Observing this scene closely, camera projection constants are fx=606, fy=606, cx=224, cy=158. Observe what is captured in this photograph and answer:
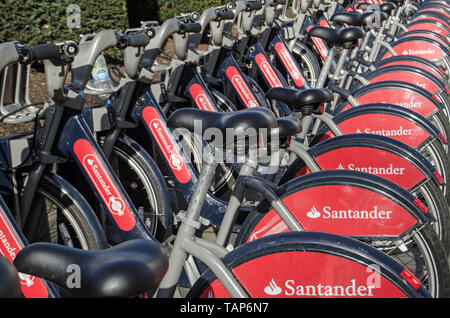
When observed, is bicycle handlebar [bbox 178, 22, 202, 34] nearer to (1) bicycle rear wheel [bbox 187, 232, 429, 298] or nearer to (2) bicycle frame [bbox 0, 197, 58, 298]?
(2) bicycle frame [bbox 0, 197, 58, 298]

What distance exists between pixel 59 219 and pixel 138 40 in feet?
3.62

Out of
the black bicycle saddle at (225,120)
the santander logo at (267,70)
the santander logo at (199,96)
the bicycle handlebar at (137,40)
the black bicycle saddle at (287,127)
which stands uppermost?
the santander logo at (267,70)

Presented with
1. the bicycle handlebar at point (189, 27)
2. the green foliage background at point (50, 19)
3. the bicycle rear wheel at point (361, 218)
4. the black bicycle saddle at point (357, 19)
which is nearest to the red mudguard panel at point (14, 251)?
the bicycle rear wheel at point (361, 218)

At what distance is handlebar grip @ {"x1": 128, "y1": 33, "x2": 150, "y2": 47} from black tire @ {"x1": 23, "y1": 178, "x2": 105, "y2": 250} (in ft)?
3.02

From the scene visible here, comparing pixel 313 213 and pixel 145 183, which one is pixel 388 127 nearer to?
pixel 313 213

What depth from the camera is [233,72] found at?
206 inches

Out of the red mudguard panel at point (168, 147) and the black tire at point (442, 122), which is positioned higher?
the black tire at point (442, 122)

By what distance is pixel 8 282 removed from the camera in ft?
3.53

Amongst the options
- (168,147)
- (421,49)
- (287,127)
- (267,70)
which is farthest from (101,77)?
(421,49)

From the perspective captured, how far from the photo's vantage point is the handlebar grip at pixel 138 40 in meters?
3.44

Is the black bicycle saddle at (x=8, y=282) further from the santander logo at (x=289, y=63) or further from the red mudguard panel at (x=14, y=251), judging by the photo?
the santander logo at (x=289, y=63)
